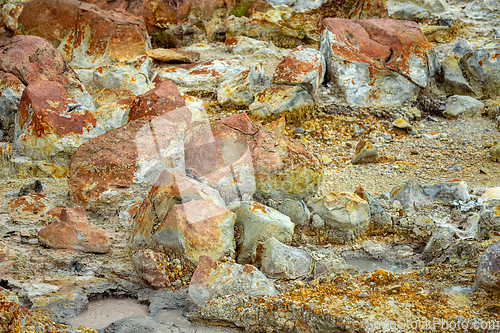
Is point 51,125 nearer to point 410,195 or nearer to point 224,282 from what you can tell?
point 224,282

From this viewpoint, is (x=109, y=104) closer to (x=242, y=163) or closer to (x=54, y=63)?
(x=54, y=63)

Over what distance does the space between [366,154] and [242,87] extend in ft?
5.60

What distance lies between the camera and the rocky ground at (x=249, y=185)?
2.27m

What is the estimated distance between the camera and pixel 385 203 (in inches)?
144

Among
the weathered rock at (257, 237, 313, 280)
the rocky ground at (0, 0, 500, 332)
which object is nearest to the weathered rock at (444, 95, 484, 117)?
the rocky ground at (0, 0, 500, 332)

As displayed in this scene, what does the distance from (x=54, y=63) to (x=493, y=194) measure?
14.0 ft

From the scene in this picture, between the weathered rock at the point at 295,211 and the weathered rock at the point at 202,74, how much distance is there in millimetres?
3005

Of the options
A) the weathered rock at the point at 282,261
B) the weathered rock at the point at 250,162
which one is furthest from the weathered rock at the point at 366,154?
the weathered rock at the point at 282,261

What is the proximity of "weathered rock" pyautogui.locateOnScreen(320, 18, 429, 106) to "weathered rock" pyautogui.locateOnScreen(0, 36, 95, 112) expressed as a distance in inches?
106

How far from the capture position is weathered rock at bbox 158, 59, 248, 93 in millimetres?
6066

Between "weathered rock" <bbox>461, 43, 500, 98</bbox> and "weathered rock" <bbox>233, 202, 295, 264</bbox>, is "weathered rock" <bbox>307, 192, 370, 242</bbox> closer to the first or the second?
"weathered rock" <bbox>233, 202, 295, 264</bbox>

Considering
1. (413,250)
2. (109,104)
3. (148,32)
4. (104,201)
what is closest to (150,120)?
(104,201)

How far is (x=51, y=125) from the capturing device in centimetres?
433

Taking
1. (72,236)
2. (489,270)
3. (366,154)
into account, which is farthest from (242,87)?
(489,270)
